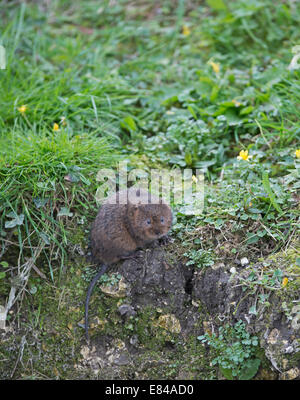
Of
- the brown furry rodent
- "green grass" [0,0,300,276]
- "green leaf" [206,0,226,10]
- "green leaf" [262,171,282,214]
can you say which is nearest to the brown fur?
the brown furry rodent

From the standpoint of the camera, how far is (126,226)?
3852 mm

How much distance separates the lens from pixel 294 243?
3.60 metres

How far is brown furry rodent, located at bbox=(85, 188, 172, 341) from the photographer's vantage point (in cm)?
375

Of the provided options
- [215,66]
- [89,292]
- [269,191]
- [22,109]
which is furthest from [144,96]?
[89,292]

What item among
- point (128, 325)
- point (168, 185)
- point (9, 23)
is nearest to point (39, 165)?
point (168, 185)

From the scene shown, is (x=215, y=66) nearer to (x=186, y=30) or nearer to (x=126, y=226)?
(x=186, y=30)

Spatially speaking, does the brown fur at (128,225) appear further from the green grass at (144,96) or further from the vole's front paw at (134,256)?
the green grass at (144,96)

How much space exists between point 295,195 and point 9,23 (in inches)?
163

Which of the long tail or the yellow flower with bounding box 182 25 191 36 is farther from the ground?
the yellow flower with bounding box 182 25 191 36

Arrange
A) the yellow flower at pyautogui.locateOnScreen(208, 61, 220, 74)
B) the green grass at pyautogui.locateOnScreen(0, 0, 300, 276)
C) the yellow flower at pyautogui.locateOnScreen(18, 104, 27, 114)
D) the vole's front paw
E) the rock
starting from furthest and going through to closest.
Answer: the yellow flower at pyautogui.locateOnScreen(208, 61, 220, 74), the yellow flower at pyautogui.locateOnScreen(18, 104, 27, 114), the green grass at pyautogui.locateOnScreen(0, 0, 300, 276), the vole's front paw, the rock

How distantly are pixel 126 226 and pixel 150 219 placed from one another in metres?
0.22

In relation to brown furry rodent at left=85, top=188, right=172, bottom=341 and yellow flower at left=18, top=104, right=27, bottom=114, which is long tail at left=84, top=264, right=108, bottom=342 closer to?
brown furry rodent at left=85, top=188, right=172, bottom=341

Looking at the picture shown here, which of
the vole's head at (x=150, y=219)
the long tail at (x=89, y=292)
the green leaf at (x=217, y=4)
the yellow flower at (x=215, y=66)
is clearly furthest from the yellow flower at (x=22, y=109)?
the green leaf at (x=217, y=4)
